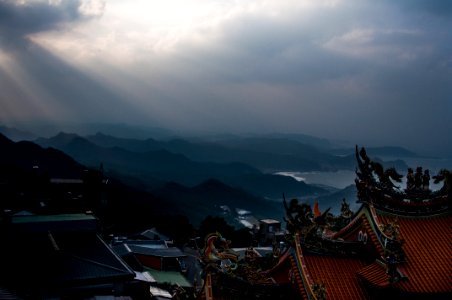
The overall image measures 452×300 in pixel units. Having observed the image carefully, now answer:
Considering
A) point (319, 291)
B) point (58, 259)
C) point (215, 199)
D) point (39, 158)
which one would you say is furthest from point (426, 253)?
point (215, 199)

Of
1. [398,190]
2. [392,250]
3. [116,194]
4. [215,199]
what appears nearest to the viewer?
[392,250]

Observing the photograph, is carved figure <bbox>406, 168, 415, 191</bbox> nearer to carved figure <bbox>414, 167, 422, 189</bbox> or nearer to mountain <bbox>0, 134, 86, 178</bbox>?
carved figure <bbox>414, 167, 422, 189</bbox>

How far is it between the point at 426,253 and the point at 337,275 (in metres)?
2.55

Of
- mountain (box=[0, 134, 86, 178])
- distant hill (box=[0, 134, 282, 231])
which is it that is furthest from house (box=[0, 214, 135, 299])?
mountain (box=[0, 134, 86, 178])

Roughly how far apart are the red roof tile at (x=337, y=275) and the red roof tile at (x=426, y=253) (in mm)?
1123

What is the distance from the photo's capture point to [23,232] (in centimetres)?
1678

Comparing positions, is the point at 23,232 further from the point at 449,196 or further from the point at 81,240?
the point at 449,196

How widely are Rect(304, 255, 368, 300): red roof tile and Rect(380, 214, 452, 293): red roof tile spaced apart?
1123 mm

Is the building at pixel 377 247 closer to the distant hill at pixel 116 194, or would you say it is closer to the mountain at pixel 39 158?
the distant hill at pixel 116 194

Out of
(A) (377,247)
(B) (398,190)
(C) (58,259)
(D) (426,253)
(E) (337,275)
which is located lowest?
(C) (58,259)

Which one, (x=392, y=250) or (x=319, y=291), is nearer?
(x=319, y=291)

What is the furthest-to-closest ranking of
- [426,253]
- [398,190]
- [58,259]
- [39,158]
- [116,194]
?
[39,158] < [116,194] < [58,259] < [398,190] < [426,253]

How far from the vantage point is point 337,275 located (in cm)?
1066

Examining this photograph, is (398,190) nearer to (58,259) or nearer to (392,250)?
(392,250)
